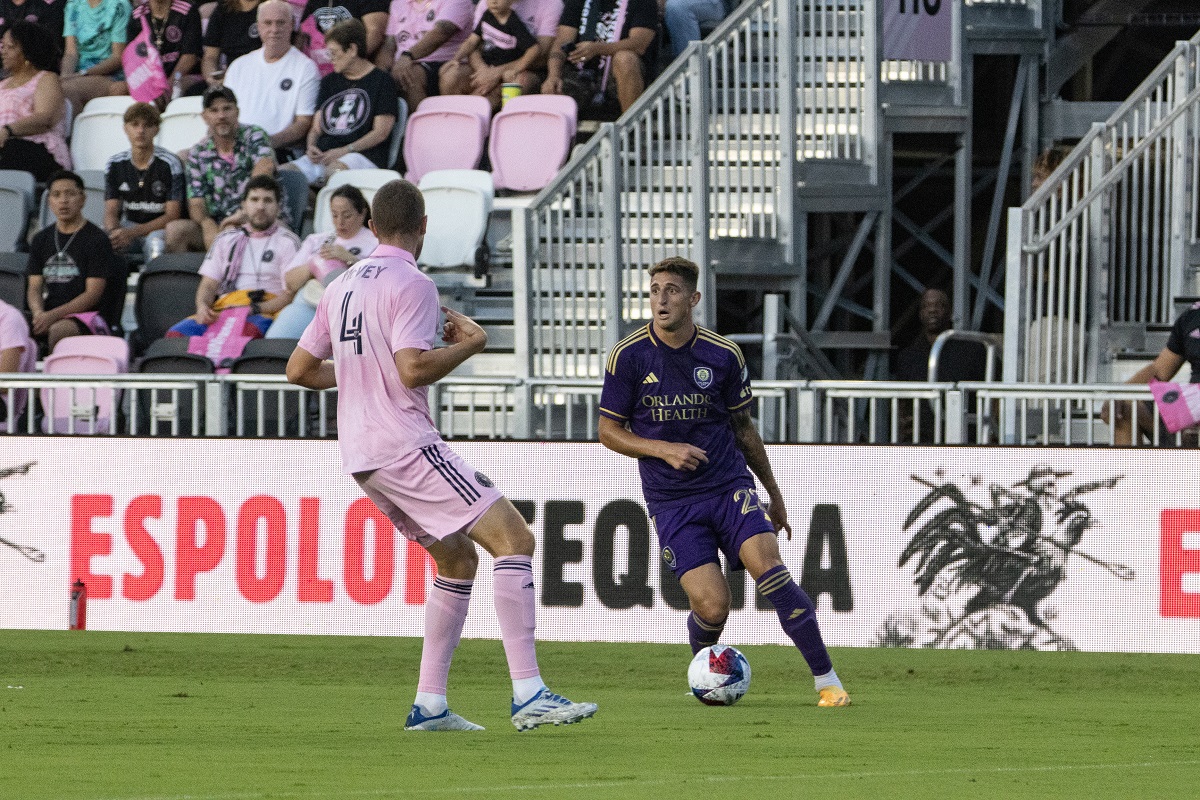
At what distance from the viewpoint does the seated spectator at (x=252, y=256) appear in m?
15.3

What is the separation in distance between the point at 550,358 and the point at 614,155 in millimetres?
1598

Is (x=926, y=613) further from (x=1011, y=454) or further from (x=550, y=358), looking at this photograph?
(x=550, y=358)

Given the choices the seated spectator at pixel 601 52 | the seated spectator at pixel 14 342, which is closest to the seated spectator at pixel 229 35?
the seated spectator at pixel 601 52

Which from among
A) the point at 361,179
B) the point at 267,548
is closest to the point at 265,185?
the point at 361,179

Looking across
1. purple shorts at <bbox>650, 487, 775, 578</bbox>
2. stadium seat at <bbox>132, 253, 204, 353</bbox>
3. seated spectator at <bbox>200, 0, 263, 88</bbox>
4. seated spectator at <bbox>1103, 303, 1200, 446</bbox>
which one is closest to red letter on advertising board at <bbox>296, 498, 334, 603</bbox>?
stadium seat at <bbox>132, 253, 204, 353</bbox>

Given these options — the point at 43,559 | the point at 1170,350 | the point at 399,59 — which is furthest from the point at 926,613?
the point at 399,59

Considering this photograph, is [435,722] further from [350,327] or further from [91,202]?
[91,202]

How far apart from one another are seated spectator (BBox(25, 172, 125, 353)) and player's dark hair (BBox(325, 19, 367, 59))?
2.70 meters

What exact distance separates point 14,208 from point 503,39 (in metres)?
4.32

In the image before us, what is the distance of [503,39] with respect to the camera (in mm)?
17297

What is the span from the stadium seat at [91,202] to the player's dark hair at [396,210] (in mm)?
10219

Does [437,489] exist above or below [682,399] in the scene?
below

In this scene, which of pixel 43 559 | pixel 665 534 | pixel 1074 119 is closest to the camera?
pixel 665 534

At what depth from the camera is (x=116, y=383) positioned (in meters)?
13.3
